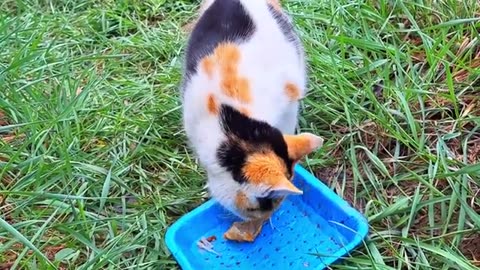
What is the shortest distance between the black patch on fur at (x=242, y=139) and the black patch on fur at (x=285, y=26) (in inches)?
21.1

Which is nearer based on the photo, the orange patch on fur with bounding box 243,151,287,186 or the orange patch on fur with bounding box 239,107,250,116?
the orange patch on fur with bounding box 243,151,287,186

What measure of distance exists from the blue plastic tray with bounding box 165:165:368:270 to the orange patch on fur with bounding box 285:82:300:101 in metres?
0.26

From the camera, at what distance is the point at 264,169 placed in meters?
2.05

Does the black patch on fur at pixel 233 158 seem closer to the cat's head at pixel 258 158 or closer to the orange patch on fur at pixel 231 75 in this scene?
the cat's head at pixel 258 158

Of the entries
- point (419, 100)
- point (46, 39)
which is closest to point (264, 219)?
point (419, 100)

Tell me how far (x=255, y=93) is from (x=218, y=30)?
293 mm

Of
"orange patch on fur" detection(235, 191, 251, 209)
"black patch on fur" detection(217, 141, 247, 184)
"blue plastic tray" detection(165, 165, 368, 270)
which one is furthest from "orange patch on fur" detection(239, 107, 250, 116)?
"blue plastic tray" detection(165, 165, 368, 270)

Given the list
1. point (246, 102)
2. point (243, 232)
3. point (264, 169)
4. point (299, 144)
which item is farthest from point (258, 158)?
point (243, 232)

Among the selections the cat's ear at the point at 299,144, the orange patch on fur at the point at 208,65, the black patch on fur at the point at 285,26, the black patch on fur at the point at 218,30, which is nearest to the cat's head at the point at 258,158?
the cat's ear at the point at 299,144

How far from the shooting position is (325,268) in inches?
91.5

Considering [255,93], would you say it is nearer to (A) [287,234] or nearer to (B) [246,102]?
(B) [246,102]

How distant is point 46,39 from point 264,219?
157 centimetres

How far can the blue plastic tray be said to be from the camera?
241cm

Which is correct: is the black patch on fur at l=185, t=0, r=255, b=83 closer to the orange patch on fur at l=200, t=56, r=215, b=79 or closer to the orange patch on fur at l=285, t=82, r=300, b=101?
the orange patch on fur at l=200, t=56, r=215, b=79
